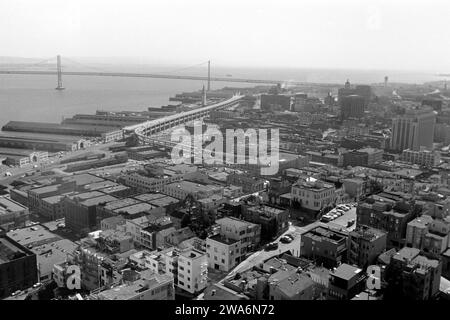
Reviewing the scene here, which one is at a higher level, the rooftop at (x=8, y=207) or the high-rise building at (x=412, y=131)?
the high-rise building at (x=412, y=131)

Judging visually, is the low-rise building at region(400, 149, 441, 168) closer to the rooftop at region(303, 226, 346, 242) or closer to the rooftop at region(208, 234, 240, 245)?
the rooftop at region(303, 226, 346, 242)

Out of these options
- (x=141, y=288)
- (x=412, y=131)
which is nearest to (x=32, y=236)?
(x=141, y=288)

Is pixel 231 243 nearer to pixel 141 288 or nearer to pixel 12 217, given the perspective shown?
pixel 141 288

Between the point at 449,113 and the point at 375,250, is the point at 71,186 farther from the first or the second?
the point at 449,113

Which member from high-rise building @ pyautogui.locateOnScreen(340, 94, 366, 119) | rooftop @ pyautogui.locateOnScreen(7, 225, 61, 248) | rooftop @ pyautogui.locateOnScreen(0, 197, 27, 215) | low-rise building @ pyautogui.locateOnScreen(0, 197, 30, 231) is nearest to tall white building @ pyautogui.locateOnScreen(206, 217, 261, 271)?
rooftop @ pyautogui.locateOnScreen(7, 225, 61, 248)

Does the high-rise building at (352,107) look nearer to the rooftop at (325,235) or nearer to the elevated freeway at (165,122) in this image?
the elevated freeway at (165,122)

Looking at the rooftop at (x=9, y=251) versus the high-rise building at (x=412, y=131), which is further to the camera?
the high-rise building at (x=412, y=131)

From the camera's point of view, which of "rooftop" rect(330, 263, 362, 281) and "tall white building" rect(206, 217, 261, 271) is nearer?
"rooftop" rect(330, 263, 362, 281)

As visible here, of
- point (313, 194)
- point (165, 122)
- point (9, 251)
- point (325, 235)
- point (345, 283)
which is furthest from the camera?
point (165, 122)

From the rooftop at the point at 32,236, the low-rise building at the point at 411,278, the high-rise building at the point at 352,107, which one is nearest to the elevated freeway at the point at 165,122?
the high-rise building at the point at 352,107
